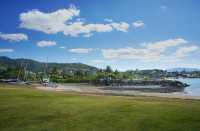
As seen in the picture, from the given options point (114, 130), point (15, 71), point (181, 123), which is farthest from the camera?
point (15, 71)

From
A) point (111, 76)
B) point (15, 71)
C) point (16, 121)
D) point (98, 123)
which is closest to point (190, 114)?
point (98, 123)

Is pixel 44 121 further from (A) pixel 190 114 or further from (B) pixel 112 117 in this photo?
A: (A) pixel 190 114

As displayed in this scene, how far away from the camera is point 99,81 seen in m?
167

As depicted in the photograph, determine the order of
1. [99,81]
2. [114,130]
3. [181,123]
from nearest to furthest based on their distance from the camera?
[114,130]
[181,123]
[99,81]

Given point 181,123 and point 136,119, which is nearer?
point 181,123

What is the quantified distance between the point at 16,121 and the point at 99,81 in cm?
15020

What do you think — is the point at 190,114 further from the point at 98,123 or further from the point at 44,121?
the point at 44,121

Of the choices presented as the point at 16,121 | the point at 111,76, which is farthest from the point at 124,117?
the point at 111,76

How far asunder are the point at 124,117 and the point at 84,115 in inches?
130

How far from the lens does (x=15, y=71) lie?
186m

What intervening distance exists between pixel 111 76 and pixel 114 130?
174 meters

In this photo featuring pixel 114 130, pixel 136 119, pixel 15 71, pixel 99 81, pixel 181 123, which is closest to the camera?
pixel 114 130

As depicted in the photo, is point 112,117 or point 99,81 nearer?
point 112,117

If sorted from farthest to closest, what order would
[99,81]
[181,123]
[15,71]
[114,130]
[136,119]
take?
1. [15,71]
2. [99,81]
3. [136,119]
4. [181,123]
5. [114,130]
